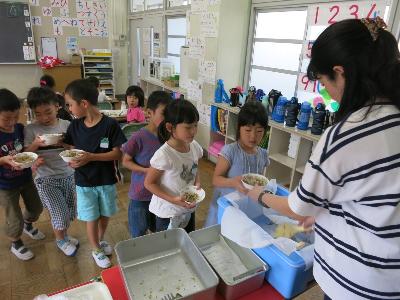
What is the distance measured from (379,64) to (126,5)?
23.4 feet

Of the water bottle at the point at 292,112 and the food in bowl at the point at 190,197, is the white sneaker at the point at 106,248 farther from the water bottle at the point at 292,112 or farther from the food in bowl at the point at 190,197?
the water bottle at the point at 292,112

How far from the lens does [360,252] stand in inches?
28.4

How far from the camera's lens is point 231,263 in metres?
1.06

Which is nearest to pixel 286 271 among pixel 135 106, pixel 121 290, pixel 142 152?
pixel 121 290

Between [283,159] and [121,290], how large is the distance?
2.45 m

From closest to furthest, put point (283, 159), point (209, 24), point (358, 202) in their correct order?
point (358, 202)
point (283, 159)
point (209, 24)

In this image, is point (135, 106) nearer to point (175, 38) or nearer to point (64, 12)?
point (175, 38)

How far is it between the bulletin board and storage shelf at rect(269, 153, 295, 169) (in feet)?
17.6

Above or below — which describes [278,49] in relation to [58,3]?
below

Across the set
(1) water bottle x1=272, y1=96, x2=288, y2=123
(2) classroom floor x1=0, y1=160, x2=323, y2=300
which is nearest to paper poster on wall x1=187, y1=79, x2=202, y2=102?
(1) water bottle x1=272, y1=96, x2=288, y2=123

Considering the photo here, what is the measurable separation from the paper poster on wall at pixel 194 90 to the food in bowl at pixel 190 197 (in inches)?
107

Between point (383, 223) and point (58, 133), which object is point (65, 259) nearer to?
point (58, 133)

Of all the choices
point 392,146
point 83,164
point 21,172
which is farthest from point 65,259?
point 392,146

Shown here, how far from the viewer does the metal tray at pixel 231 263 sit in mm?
939
